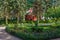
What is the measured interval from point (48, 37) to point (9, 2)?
36.9 ft

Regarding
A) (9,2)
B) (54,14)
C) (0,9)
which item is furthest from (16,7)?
(0,9)

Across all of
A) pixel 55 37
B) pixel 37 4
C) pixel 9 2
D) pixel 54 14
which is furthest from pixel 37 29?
pixel 37 4

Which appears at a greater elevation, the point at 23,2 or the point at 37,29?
the point at 23,2

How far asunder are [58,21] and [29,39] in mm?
9887

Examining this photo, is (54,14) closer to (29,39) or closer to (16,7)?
(29,39)

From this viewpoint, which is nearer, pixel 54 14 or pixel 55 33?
pixel 55 33

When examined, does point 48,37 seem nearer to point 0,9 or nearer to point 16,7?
point 16,7

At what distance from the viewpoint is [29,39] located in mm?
13133

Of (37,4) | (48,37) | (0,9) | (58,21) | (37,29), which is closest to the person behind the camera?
(48,37)

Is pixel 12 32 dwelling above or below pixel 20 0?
below

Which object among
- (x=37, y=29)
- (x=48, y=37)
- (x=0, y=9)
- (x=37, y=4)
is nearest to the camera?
(x=48, y=37)

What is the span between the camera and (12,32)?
17219 mm

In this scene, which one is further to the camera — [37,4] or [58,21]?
[37,4]

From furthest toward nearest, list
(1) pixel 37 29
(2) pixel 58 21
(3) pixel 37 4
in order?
(3) pixel 37 4 < (2) pixel 58 21 < (1) pixel 37 29
